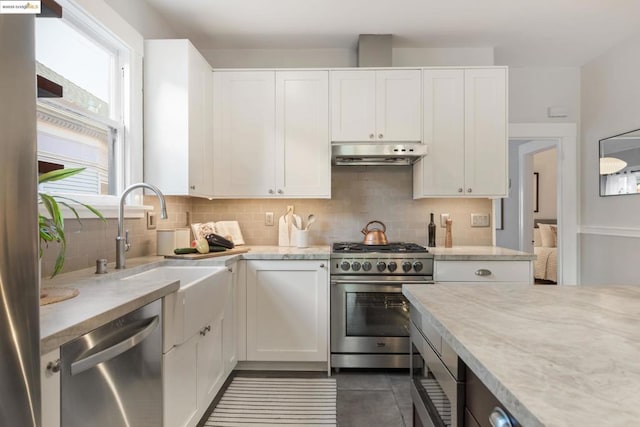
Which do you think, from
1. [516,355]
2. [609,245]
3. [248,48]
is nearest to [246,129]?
[248,48]

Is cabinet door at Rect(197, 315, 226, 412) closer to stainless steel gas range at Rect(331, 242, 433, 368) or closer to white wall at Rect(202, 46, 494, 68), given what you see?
stainless steel gas range at Rect(331, 242, 433, 368)

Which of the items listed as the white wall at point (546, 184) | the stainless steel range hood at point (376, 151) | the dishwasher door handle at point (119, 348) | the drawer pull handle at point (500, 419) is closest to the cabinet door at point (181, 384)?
the dishwasher door handle at point (119, 348)

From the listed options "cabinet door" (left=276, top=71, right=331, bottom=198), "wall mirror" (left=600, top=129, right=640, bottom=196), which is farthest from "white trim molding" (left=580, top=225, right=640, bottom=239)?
→ "cabinet door" (left=276, top=71, right=331, bottom=198)

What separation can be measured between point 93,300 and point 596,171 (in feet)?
13.6

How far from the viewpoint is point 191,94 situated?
2.73m

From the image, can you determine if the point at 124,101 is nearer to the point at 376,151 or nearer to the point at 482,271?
the point at 376,151

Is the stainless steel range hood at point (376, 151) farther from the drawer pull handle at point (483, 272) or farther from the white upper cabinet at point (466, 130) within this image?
the drawer pull handle at point (483, 272)

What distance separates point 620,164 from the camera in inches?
132

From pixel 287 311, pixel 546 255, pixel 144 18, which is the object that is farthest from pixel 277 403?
pixel 546 255

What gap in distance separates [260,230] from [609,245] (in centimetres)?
316

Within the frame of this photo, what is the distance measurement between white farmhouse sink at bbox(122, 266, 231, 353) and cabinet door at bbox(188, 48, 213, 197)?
63 cm

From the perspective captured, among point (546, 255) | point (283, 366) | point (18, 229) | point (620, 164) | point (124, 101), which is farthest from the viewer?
point (546, 255)

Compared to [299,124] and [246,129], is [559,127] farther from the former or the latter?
[246,129]

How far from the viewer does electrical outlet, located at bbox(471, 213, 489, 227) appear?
340 cm
